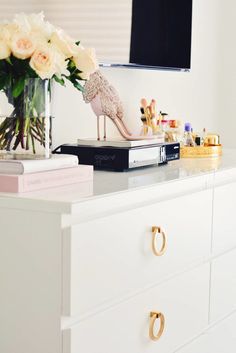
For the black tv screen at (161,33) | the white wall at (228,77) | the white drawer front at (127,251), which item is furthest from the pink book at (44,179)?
the white wall at (228,77)

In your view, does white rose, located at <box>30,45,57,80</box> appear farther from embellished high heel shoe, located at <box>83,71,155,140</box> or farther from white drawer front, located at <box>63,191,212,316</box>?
embellished high heel shoe, located at <box>83,71,155,140</box>

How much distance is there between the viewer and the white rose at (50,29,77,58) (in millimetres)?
1720

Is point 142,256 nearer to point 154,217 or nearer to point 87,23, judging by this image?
point 154,217

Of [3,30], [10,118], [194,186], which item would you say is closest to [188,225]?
[194,186]

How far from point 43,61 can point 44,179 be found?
257mm

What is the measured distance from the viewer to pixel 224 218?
2.30 meters

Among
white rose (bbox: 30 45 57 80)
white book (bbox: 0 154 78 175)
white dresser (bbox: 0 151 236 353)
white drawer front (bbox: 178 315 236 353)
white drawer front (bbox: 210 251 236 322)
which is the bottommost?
white drawer front (bbox: 178 315 236 353)

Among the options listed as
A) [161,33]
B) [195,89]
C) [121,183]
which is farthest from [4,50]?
[195,89]

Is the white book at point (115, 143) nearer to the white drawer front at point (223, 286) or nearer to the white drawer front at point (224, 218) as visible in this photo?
the white drawer front at point (224, 218)

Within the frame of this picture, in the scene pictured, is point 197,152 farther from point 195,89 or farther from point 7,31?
point 7,31

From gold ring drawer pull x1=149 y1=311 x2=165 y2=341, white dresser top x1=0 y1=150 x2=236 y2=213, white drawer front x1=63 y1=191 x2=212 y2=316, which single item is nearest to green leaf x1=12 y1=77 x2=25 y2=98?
white dresser top x1=0 y1=150 x2=236 y2=213

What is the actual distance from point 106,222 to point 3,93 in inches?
14.7

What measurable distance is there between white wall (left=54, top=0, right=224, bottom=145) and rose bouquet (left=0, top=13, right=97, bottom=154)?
0.69 m

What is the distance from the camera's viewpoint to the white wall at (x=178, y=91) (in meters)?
2.51
